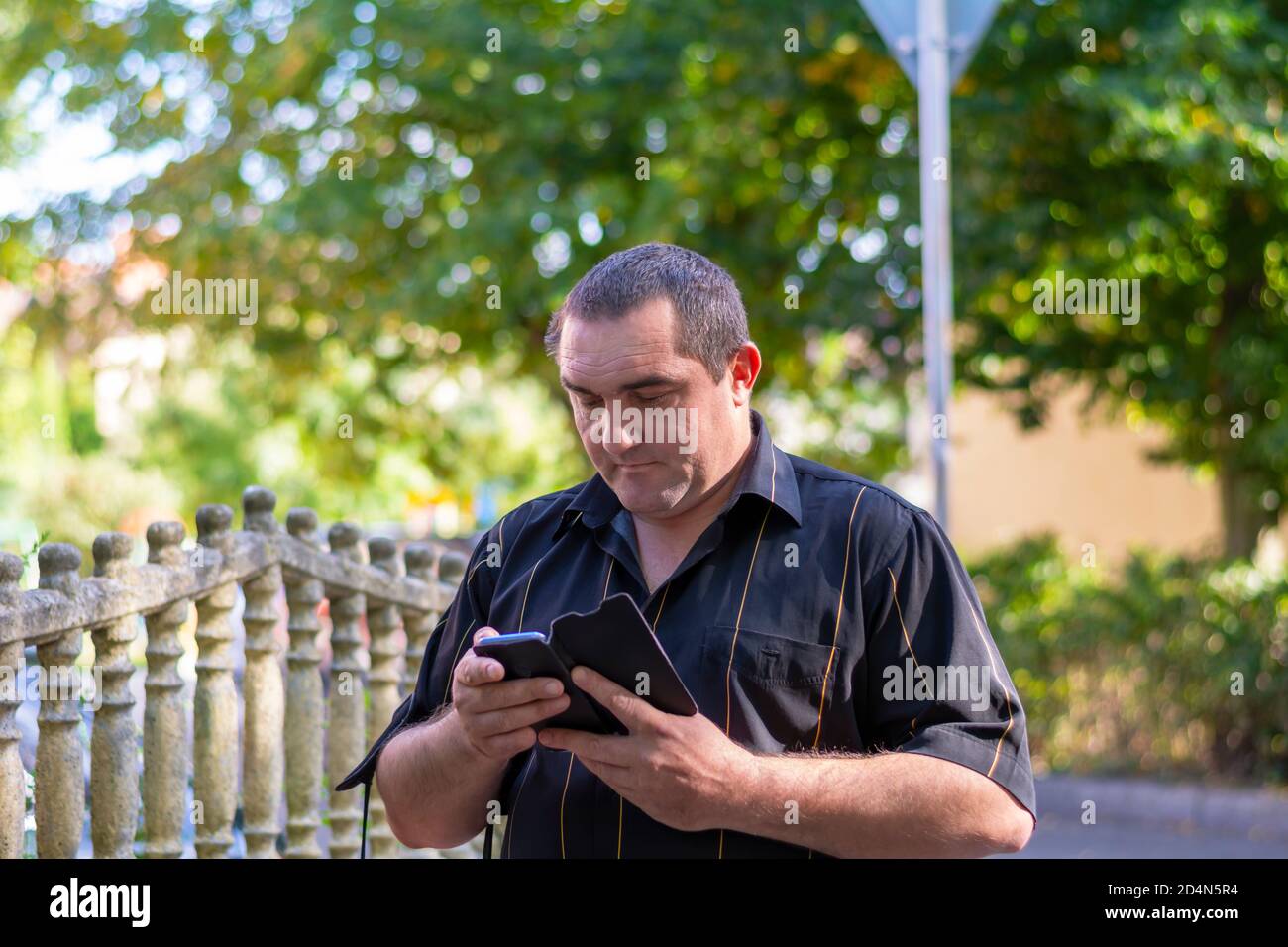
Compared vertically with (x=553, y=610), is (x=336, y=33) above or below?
above

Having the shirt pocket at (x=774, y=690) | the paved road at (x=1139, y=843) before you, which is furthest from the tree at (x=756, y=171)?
the shirt pocket at (x=774, y=690)

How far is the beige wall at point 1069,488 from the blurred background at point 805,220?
6.55 m

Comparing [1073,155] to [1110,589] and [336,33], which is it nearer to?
[1110,589]

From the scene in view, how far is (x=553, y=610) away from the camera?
2658 mm

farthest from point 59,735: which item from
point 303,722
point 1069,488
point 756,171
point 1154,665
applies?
point 1069,488

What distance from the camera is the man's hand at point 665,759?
229cm

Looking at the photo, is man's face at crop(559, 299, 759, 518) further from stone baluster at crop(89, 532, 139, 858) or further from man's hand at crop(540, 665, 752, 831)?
stone baluster at crop(89, 532, 139, 858)

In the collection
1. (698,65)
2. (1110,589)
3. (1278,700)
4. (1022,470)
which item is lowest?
(1278,700)

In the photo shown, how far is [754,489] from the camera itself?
260 centimetres

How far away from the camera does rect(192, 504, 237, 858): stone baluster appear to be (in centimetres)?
391

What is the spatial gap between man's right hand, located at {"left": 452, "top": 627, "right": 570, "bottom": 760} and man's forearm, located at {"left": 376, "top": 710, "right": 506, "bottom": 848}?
0.36 ft

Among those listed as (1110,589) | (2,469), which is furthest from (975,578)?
(2,469)

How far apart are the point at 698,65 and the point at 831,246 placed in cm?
155

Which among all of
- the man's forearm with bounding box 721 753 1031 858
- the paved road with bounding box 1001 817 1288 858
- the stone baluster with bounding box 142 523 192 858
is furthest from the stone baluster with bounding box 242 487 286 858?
the paved road with bounding box 1001 817 1288 858
